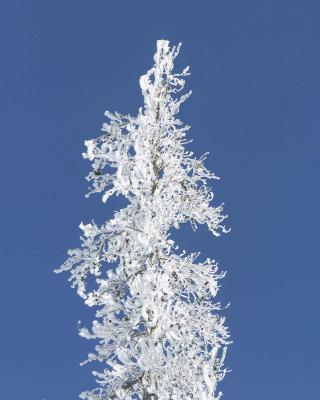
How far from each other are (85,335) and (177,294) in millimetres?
2100

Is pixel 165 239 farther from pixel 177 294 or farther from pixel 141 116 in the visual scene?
pixel 141 116

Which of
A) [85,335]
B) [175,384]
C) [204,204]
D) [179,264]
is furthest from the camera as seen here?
[204,204]

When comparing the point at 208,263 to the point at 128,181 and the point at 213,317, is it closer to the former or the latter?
the point at 213,317

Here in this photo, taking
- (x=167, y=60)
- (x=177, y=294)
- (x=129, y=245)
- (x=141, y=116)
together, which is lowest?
(x=177, y=294)

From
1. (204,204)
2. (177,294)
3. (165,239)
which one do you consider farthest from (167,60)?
(177,294)

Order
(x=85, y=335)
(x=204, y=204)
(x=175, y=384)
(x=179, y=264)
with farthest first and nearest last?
(x=204, y=204) < (x=179, y=264) < (x=85, y=335) < (x=175, y=384)

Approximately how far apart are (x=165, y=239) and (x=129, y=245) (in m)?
0.88

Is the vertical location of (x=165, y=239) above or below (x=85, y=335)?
above

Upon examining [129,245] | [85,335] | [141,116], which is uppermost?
[141,116]

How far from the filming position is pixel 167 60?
14.2 m

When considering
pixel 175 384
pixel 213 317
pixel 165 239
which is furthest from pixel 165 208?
pixel 175 384

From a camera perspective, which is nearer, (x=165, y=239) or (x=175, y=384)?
(x=175, y=384)

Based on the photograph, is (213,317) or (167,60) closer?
(213,317)

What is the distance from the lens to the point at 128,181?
40.4 ft
